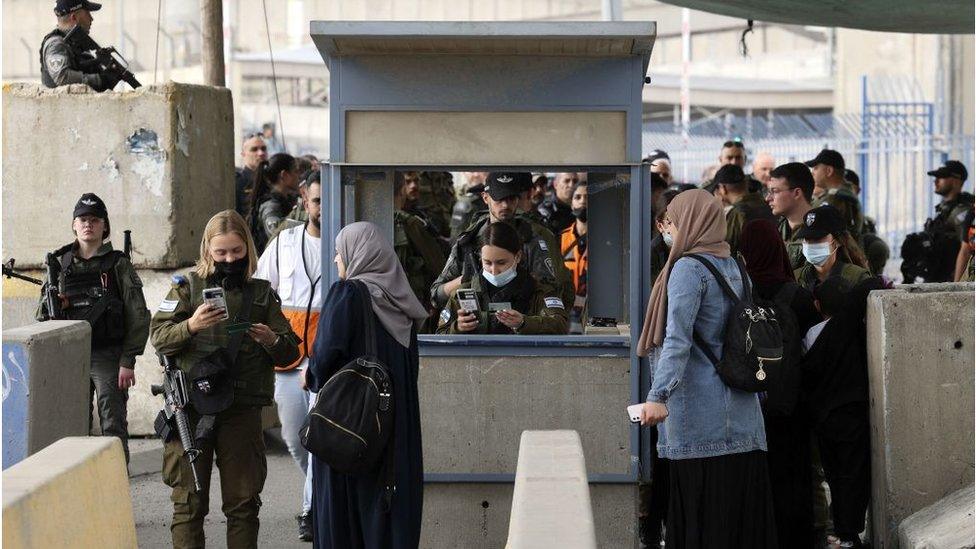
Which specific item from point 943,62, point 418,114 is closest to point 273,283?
point 418,114

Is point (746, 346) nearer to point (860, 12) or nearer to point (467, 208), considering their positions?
point (860, 12)

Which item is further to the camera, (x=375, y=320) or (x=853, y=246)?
(x=853, y=246)

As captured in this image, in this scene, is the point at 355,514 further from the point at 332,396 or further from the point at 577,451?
the point at 577,451

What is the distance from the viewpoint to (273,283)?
751 centimetres

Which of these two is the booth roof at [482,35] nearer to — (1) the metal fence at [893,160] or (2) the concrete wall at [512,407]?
(2) the concrete wall at [512,407]

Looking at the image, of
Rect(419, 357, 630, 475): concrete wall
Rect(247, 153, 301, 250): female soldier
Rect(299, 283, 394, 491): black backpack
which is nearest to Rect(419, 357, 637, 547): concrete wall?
Rect(419, 357, 630, 475): concrete wall

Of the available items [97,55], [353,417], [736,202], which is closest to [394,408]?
[353,417]

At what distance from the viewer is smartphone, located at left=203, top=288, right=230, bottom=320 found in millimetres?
5855

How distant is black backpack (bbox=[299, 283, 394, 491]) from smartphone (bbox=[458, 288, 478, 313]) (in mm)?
1240

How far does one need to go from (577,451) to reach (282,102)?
49.6m

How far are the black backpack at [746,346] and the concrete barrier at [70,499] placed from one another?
219 cm

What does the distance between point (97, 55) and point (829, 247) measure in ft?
17.8

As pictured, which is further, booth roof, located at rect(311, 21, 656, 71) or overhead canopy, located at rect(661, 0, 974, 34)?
overhead canopy, located at rect(661, 0, 974, 34)

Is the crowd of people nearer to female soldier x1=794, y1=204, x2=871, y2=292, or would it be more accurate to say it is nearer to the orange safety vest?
female soldier x1=794, y1=204, x2=871, y2=292
